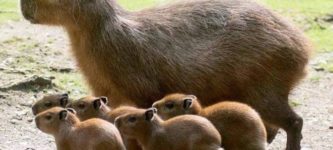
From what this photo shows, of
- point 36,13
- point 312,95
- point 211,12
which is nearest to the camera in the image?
point 36,13

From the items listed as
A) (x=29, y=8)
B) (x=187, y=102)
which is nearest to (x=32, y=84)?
(x=29, y=8)

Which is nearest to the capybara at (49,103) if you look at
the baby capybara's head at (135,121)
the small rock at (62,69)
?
the baby capybara's head at (135,121)

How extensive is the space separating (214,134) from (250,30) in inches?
53.5

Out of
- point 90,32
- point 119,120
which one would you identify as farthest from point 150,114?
point 90,32

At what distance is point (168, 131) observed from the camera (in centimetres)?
629

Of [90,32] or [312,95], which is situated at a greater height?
[90,32]

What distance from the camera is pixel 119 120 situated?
6352 millimetres

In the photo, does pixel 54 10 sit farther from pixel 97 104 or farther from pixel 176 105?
pixel 176 105

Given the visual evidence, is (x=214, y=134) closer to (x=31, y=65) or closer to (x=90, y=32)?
(x=90, y=32)

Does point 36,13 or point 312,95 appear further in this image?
point 312,95

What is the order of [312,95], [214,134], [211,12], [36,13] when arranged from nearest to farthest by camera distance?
[214,134], [36,13], [211,12], [312,95]

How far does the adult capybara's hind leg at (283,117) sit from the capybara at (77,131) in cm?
149

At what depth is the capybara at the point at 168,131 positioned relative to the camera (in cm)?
616

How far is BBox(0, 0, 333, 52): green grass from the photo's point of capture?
10680 millimetres
